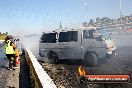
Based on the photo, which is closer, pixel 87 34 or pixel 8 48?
pixel 8 48

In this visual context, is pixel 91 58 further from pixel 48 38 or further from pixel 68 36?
pixel 48 38

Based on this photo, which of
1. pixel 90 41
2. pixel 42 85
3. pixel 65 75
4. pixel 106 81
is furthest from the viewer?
pixel 90 41

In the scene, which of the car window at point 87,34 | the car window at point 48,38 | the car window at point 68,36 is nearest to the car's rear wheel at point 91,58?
the car window at point 87,34

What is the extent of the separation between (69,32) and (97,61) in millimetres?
2528

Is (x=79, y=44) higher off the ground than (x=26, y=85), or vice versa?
(x=79, y=44)

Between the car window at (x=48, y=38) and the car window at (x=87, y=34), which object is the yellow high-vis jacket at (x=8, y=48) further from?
the car window at (x=87, y=34)

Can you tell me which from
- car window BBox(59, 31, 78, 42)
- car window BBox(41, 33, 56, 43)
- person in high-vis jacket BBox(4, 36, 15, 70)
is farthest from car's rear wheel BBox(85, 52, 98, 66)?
person in high-vis jacket BBox(4, 36, 15, 70)

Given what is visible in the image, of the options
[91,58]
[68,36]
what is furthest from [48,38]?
[91,58]

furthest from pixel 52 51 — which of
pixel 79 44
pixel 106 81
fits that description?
pixel 106 81

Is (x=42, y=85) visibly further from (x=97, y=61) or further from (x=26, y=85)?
(x=97, y=61)

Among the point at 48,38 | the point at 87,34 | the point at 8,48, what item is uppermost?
the point at 87,34

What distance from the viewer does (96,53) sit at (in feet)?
56.6

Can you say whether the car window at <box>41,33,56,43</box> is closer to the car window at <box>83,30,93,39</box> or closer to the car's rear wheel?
the car window at <box>83,30,93,39</box>

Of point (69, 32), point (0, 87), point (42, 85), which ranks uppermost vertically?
point (69, 32)
